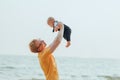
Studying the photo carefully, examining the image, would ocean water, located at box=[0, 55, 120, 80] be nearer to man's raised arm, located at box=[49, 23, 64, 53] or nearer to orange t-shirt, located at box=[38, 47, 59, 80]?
orange t-shirt, located at box=[38, 47, 59, 80]

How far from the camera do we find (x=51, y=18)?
6918 mm

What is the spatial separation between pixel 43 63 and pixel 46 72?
0.15 metres

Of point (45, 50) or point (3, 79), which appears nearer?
point (45, 50)

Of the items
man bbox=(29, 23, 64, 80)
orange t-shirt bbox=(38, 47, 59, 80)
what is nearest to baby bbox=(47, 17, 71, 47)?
man bbox=(29, 23, 64, 80)

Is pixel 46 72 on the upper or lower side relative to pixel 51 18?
lower

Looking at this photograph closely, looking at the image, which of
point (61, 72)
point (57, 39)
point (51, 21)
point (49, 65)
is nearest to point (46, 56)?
point (49, 65)

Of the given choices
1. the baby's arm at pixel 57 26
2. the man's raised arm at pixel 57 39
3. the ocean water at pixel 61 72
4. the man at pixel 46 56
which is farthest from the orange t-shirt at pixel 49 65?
the ocean water at pixel 61 72


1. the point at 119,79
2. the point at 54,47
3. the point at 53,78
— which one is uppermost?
the point at 54,47

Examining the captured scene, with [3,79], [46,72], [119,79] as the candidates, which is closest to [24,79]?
[3,79]

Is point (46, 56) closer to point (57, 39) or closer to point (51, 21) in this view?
point (57, 39)

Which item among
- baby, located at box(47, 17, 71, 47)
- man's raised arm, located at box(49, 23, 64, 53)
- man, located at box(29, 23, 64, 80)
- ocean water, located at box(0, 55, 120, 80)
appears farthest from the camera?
ocean water, located at box(0, 55, 120, 80)

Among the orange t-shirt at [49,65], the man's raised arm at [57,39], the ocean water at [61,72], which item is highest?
the man's raised arm at [57,39]

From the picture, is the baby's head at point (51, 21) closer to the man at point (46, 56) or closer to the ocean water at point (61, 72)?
the man at point (46, 56)

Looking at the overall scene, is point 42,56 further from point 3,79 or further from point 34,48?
point 3,79
